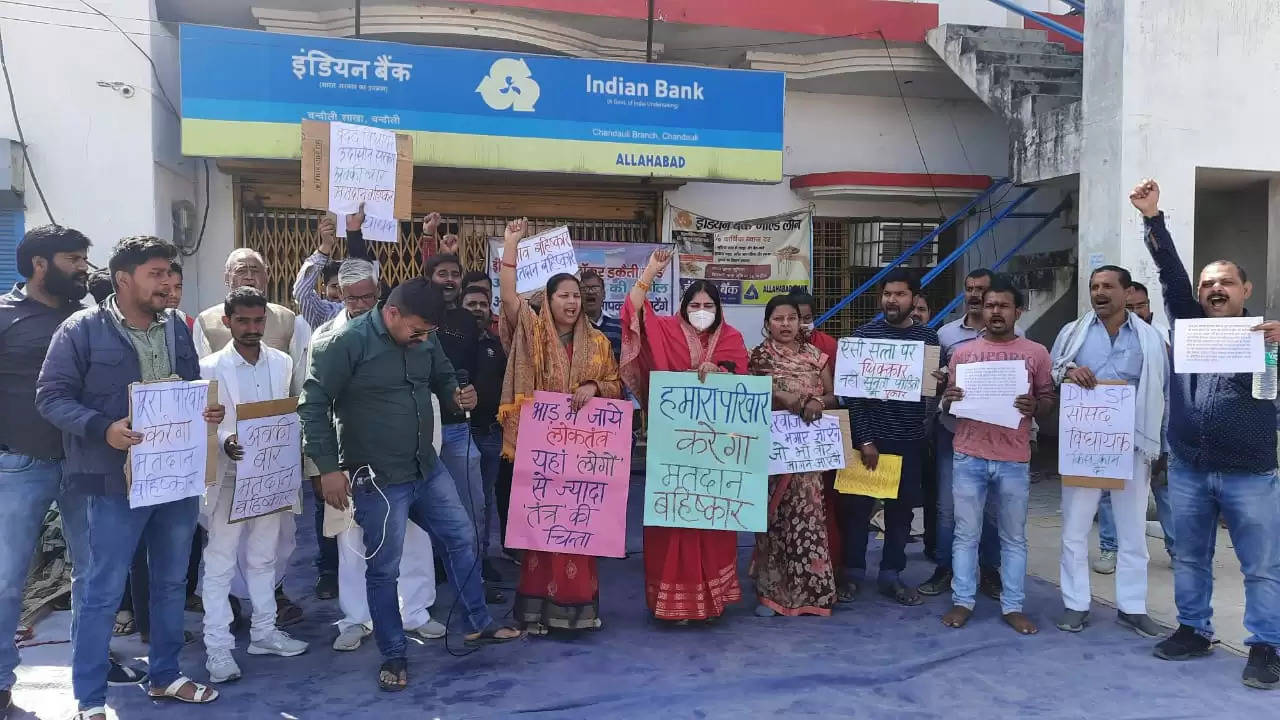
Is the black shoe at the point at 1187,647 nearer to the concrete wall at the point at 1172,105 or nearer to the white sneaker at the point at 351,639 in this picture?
the concrete wall at the point at 1172,105

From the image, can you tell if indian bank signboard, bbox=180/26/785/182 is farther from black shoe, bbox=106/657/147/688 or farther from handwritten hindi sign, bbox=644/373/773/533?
black shoe, bbox=106/657/147/688

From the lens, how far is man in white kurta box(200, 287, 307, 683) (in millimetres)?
3979

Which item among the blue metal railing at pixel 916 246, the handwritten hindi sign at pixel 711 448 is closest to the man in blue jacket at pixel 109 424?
the handwritten hindi sign at pixel 711 448

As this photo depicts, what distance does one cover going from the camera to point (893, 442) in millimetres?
5055

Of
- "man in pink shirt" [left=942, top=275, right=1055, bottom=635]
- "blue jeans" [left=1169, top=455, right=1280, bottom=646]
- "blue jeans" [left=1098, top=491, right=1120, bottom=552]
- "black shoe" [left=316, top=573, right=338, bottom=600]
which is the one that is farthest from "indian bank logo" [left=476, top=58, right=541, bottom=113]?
"blue jeans" [left=1169, top=455, right=1280, bottom=646]

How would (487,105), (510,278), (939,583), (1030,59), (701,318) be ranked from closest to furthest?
(510,278)
(701,318)
(939,583)
(487,105)
(1030,59)

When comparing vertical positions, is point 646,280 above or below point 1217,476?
above

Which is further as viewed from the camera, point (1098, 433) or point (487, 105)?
point (487, 105)

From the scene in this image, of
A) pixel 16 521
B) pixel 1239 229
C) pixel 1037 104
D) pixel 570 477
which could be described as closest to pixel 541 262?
pixel 570 477

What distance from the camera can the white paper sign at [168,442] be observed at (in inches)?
130

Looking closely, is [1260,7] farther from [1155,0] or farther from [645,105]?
[645,105]

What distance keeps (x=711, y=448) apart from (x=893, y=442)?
43.9 inches

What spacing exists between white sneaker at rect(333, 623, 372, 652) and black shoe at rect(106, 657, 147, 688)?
81cm

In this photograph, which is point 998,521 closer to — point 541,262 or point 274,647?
point 541,262
